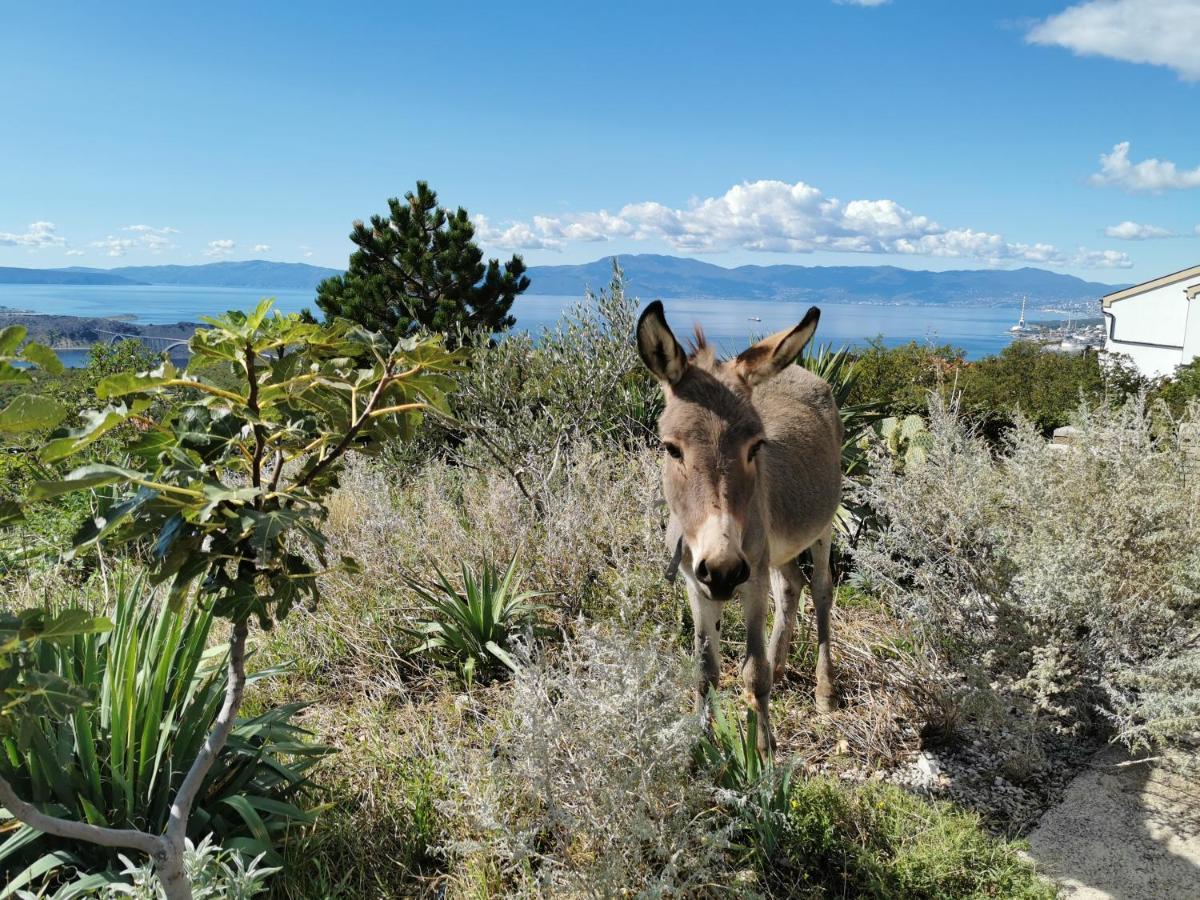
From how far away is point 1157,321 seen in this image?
3550 centimetres

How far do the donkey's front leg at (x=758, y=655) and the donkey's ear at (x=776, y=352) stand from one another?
105cm

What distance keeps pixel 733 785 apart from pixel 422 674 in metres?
2.47

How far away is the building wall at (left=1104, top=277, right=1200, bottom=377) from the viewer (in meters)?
31.2

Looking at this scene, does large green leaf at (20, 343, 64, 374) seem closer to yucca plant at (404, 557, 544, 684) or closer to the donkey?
the donkey

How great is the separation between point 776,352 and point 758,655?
160 centimetres

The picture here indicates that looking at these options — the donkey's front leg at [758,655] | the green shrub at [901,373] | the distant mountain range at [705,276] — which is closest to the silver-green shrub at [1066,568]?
the donkey's front leg at [758,655]

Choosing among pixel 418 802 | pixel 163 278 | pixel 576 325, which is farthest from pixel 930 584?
pixel 163 278

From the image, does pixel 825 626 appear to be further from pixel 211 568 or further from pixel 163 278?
pixel 163 278

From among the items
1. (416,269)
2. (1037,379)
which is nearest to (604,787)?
(416,269)

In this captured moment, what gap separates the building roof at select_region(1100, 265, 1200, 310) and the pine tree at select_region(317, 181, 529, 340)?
35.1 meters

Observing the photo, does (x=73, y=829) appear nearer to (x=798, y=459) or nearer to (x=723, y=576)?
(x=723, y=576)

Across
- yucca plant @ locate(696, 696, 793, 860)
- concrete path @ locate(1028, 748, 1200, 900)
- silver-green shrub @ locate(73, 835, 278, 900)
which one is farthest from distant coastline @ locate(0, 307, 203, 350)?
concrete path @ locate(1028, 748, 1200, 900)

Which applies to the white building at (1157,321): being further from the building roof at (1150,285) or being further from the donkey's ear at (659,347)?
the donkey's ear at (659,347)

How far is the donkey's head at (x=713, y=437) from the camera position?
8.71ft
